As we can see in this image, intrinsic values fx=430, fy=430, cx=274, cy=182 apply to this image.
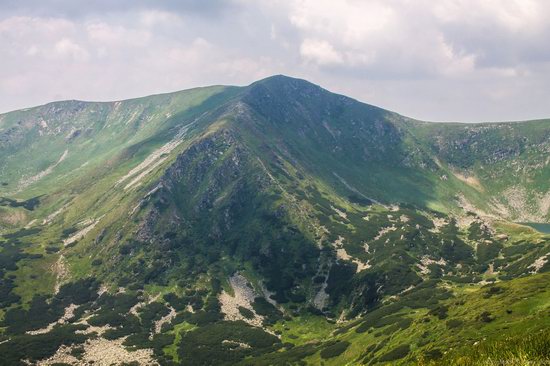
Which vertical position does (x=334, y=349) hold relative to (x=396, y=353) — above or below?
below

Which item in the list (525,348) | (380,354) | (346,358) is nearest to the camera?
(525,348)

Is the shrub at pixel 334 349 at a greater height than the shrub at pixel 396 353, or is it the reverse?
the shrub at pixel 396 353

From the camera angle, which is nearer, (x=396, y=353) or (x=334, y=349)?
(x=396, y=353)

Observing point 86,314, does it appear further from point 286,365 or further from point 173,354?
point 286,365

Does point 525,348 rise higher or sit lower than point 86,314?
higher

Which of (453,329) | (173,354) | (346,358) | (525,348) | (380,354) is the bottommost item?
(173,354)

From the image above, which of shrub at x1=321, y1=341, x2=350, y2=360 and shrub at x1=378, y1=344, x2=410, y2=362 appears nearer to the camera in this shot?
shrub at x1=378, y1=344, x2=410, y2=362

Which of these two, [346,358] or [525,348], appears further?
[346,358]

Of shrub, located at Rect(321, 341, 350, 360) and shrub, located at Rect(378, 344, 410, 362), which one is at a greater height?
shrub, located at Rect(378, 344, 410, 362)

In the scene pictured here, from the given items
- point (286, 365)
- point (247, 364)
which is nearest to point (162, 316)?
point (247, 364)

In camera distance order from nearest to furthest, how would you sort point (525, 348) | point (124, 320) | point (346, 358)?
point (525, 348) → point (346, 358) → point (124, 320)

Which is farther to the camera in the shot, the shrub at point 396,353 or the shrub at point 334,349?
the shrub at point 334,349
